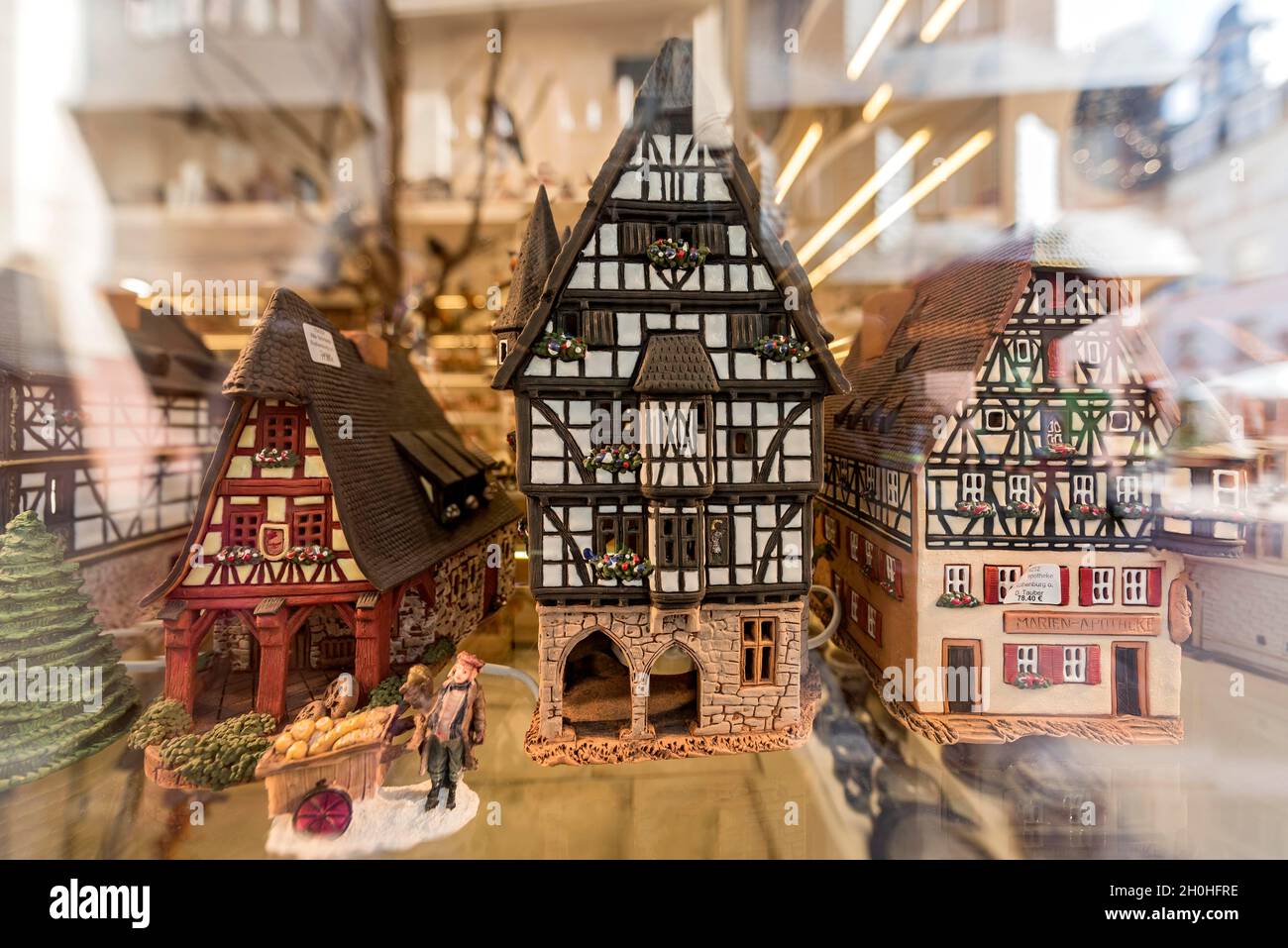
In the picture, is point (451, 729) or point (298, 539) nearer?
point (451, 729)

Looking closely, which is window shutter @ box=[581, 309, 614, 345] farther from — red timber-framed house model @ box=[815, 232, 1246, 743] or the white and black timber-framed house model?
the white and black timber-framed house model

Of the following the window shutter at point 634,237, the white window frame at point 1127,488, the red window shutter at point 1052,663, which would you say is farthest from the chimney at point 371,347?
the white window frame at point 1127,488

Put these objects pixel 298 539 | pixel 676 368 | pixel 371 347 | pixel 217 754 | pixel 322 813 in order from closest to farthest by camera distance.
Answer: pixel 322 813
pixel 217 754
pixel 676 368
pixel 298 539
pixel 371 347

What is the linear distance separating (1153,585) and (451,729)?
20.9 feet

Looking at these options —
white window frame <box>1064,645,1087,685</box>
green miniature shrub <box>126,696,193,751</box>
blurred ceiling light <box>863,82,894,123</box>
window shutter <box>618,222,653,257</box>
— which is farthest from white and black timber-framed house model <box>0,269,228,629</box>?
white window frame <box>1064,645,1087,685</box>

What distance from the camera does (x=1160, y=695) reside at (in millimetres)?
4812

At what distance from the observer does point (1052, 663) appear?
488cm

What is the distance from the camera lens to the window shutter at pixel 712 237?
14.6 feet

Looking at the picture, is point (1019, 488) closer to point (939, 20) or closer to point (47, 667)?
point (939, 20)

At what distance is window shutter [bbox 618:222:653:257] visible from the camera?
4406mm

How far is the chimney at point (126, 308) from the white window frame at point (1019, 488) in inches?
372

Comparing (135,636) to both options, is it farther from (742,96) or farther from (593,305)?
(742,96)

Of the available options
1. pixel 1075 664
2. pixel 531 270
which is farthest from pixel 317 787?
pixel 1075 664
